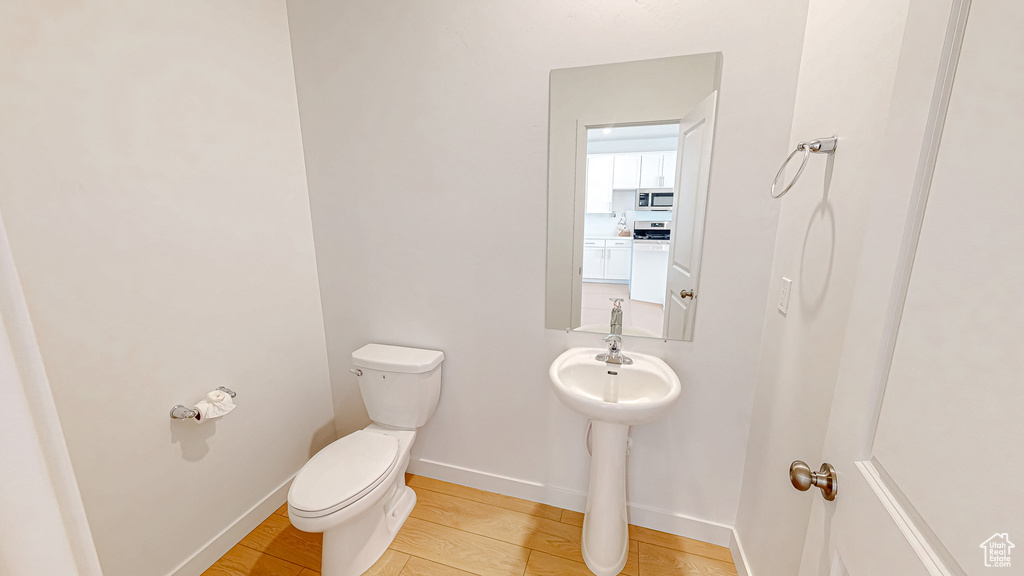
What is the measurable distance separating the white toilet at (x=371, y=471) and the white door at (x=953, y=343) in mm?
1391

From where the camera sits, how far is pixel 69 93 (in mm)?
1102

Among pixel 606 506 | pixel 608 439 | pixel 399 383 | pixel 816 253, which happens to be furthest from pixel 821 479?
pixel 399 383

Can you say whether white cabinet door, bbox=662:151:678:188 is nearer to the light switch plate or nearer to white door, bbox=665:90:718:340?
white door, bbox=665:90:718:340

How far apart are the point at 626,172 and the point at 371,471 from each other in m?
1.51

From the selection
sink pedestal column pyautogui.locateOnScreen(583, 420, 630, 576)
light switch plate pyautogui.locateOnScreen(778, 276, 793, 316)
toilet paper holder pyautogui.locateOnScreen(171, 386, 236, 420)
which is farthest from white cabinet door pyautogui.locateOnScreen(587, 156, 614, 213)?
toilet paper holder pyautogui.locateOnScreen(171, 386, 236, 420)

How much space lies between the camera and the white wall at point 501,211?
4.33ft

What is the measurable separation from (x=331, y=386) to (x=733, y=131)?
2214 millimetres

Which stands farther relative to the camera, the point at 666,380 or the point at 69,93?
the point at 666,380

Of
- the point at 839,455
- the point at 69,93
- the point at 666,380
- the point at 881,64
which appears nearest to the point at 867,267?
the point at 839,455

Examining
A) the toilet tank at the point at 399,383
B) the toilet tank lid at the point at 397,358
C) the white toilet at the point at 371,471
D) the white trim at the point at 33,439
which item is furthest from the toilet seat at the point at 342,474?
the white trim at the point at 33,439

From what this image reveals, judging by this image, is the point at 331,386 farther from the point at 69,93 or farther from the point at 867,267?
the point at 867,267

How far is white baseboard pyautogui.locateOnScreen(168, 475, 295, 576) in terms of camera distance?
57.6 inches

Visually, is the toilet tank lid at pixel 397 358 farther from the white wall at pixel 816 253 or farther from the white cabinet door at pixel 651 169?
the white wall at pixel 816 253

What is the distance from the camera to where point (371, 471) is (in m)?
1.47
